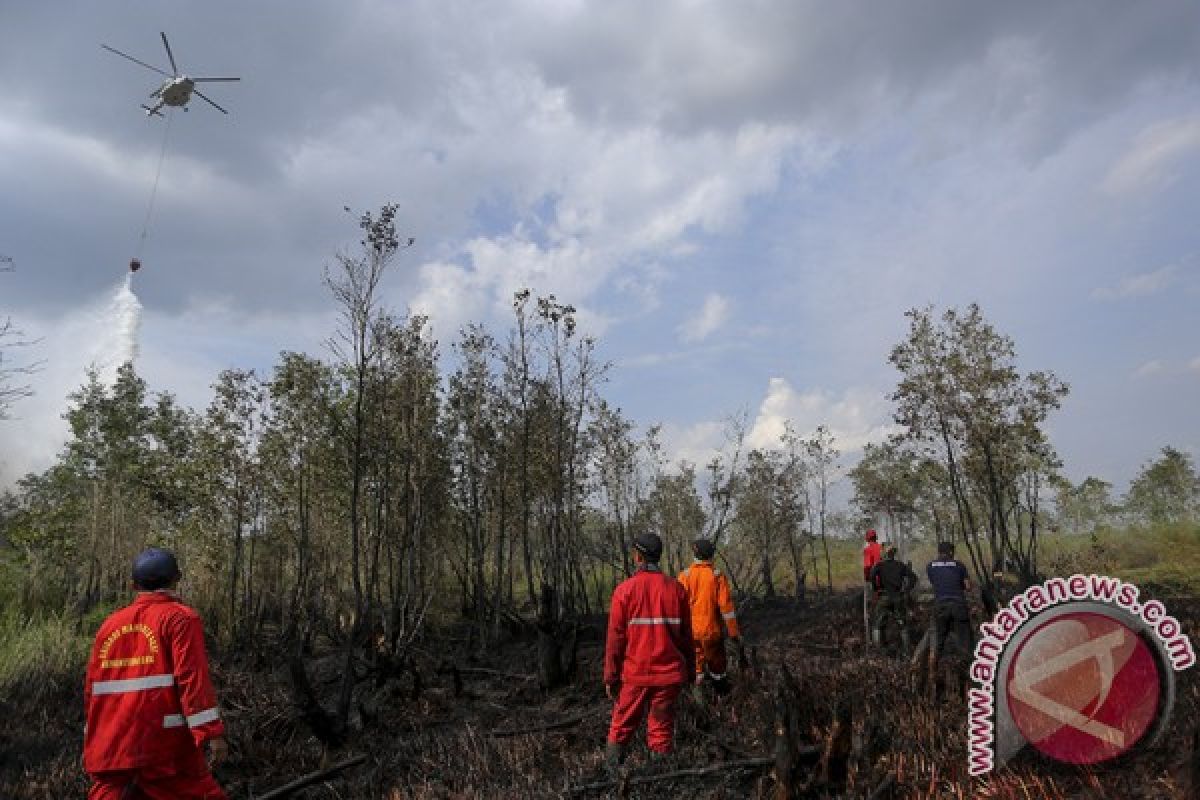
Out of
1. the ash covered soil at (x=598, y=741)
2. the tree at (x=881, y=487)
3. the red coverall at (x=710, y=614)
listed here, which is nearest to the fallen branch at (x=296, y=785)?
the ash covered soil at (x=598, y=741)

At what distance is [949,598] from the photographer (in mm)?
10055

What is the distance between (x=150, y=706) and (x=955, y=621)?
383 inches

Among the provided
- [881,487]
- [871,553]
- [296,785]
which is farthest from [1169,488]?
[296,785]

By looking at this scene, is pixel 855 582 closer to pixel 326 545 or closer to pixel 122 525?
pixel 326 545

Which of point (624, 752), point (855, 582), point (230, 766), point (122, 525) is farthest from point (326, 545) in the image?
point (855, 582)

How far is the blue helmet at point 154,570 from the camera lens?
4.08m

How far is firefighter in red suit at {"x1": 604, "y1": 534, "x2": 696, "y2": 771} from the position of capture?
5523mm

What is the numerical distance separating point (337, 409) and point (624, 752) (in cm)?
1570

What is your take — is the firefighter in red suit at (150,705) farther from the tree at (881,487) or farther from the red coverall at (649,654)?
the tree at (881,487)

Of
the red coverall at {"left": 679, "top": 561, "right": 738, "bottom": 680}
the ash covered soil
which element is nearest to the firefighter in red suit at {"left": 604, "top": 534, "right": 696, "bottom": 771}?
the ash covered soil

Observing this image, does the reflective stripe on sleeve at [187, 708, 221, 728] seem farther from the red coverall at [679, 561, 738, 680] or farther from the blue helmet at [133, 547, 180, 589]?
the red coverall at [679, 561, 738, 680]

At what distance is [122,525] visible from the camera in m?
21.5

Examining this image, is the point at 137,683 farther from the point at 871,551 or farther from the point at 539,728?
the point at 871,551

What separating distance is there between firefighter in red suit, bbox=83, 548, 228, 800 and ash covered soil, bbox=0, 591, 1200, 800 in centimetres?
226
